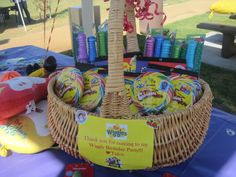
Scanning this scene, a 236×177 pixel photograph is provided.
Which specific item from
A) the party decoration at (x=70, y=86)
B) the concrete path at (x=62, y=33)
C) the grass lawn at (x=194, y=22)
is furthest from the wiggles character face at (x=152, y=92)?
the grass lawn at (x=194, y=22)

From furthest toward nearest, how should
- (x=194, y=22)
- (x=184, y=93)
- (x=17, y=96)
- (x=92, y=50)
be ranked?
(x=194, y=22)
(x=92, y=50)
(x=17, y=96)
(x=184, y=93)

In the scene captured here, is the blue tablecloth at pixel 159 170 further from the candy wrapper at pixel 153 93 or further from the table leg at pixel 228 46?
the table leg at pixel 228 46

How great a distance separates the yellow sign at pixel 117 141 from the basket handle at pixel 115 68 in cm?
3

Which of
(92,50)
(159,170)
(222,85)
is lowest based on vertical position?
(222,85)

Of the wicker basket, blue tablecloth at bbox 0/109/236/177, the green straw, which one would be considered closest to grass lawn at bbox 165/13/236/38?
the green straw

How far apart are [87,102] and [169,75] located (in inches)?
9.4

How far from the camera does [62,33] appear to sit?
369cm

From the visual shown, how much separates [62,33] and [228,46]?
2.14 metres

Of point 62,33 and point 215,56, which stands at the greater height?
point 62,33

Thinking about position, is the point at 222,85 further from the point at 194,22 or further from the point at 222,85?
the point at 194,22

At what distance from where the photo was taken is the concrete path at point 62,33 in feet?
10.6

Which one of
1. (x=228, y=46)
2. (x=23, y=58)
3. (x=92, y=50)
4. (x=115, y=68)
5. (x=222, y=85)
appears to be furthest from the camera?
(x=228, y=46)

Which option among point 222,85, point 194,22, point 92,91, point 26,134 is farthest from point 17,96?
point 194,22

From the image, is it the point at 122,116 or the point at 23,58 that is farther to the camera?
the point at 23,58
